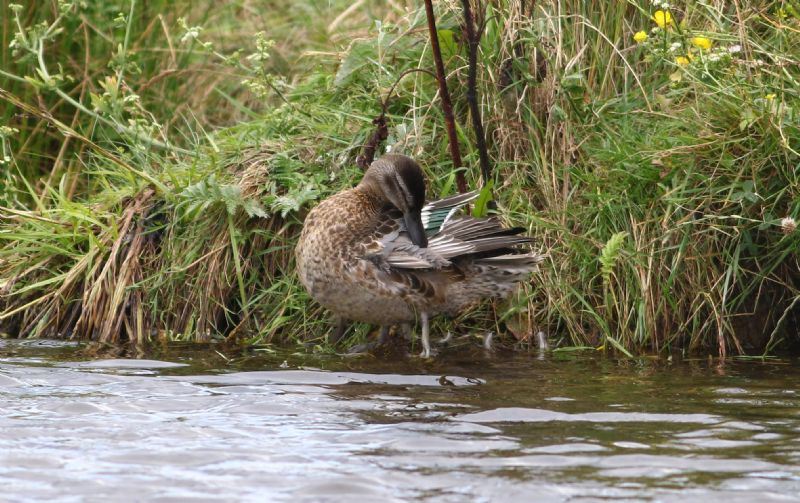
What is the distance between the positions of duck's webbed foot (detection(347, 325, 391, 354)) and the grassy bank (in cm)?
27

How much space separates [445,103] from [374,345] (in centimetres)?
116

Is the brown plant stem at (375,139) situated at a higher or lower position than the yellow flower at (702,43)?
lower

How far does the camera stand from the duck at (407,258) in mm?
5492

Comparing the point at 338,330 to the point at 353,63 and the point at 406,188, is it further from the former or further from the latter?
the point at 353,63

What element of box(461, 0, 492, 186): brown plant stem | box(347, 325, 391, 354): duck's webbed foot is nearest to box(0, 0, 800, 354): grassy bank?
box(461, 0, 492, 186): brown plant stem

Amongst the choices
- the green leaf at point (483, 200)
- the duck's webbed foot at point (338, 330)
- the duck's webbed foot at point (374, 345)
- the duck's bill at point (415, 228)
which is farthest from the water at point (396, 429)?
the green leaf at point (483, 200)

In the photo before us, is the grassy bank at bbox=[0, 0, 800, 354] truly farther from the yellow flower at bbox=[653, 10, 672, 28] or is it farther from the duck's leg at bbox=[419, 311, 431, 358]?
the duck's leg at bbox=[419, 311, 431, 358]

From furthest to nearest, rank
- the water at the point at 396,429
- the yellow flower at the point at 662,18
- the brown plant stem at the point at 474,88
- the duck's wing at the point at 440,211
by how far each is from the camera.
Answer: the brown plant stem at the point at 474,88
the duck's wing at the point at 440,211
the yellow flower at the point at 662,18
the water at the point at 396,429

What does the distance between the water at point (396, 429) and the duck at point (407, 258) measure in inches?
9.6

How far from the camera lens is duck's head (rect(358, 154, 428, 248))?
18.2 feet

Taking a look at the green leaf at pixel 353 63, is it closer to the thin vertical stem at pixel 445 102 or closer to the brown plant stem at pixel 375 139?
Answer: the brown plant stem at pixel 375 139

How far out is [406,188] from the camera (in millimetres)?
5562

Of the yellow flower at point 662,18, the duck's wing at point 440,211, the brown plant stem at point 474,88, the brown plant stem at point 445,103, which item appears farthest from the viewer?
the brown plant stem at point 474,88

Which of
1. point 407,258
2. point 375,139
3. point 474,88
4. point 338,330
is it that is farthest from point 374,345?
point 474,88
